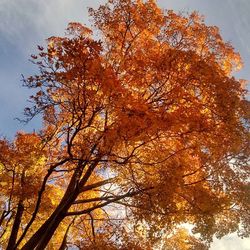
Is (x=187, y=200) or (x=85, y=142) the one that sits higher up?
(x=85, y=142)

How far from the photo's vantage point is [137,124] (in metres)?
13.3

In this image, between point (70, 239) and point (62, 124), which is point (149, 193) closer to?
point (62, 124)

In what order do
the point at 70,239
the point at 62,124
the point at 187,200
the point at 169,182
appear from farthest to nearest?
the point at 70,239, the point at 62,124, the point at 187,200, the point at 169,182

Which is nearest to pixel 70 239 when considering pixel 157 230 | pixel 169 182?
pixel 157 230

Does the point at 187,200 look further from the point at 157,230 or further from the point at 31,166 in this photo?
the point at 31,166

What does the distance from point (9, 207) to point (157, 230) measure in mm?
5980

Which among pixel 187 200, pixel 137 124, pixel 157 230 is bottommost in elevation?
pixel 157 230

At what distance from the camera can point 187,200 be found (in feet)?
49.8

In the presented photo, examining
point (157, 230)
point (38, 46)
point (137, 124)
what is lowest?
point (157, 230)

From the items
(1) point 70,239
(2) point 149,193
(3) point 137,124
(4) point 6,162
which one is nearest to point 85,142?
(3) point 137,124

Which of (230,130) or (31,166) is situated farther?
(31,166)

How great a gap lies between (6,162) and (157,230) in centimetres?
672

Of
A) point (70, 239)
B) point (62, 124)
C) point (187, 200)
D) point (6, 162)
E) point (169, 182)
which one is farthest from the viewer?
point (70, 239)

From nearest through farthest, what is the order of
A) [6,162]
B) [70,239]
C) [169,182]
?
[169,182] < [6,162] < [70,239]
